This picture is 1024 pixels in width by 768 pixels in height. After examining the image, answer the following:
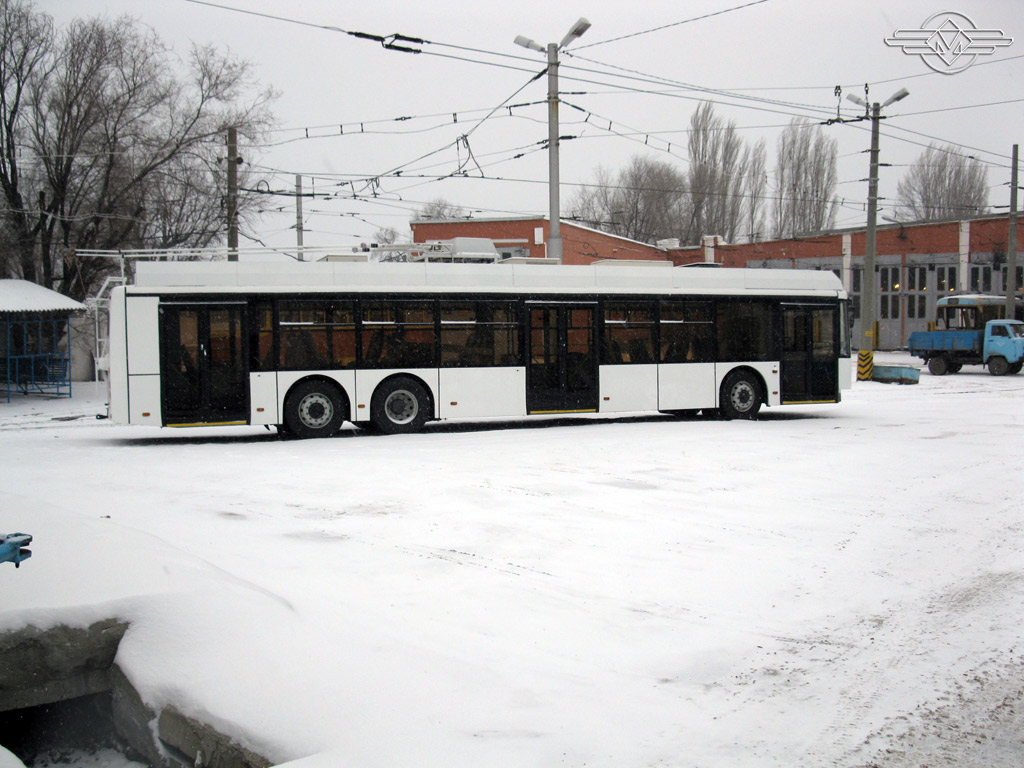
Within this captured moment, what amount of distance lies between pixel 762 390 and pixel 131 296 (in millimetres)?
12346

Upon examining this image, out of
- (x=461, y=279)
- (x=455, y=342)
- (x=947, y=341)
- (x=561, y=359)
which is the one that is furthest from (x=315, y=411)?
(x=947, y=341)

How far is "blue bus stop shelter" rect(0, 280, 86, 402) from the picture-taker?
25.5m

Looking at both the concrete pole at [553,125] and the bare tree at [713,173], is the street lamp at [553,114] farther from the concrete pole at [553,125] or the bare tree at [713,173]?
the bare tree at [713,173]

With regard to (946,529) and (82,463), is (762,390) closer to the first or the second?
(946,529)

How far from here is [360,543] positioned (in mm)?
7402

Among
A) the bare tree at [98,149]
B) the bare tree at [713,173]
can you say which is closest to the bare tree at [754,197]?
the bare tree at [713,173]

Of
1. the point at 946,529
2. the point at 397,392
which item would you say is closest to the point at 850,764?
the point at 946,529

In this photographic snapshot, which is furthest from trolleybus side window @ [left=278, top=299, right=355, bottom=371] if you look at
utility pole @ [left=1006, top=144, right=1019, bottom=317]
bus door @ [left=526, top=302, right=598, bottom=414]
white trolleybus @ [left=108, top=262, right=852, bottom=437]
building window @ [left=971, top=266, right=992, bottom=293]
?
building window @ [left=971, top=266, right=992, bottom=293]

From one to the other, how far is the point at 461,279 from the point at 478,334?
1084mm

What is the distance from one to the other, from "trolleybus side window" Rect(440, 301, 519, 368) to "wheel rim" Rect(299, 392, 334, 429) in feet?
7.34

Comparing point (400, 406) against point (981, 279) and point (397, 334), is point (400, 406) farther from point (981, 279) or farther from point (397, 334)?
point (981, 279)

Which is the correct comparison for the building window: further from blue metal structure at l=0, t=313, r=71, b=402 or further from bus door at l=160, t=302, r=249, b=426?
bus door at l=160, t=302, r=249, b=426

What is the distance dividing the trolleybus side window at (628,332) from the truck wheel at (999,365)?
2251 cm

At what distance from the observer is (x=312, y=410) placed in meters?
15.5
